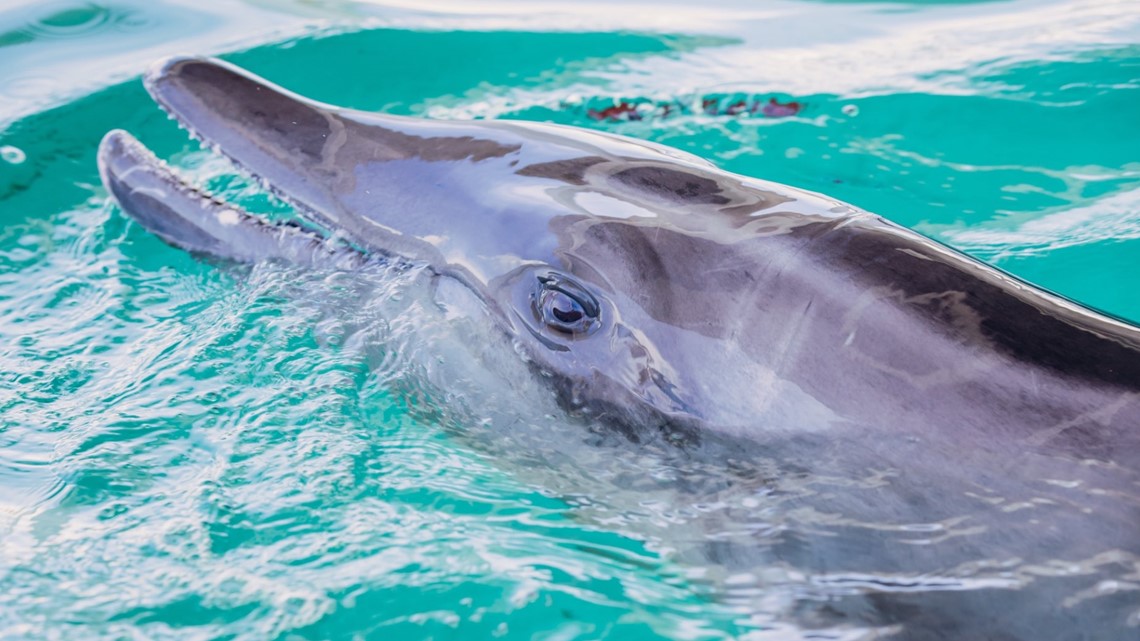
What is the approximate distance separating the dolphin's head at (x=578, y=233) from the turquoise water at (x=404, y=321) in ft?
0.76

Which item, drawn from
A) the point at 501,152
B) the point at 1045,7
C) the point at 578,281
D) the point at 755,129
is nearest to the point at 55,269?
the point at 501,152

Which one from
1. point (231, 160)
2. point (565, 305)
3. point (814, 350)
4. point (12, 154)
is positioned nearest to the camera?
point (814, 350)

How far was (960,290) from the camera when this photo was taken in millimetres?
3270

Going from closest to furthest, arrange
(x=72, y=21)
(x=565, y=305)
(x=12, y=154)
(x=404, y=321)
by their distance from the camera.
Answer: (x=565, y=305), (x=404, y=321), (x=12, y=154), (x=72, y=21)

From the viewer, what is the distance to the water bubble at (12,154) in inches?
290

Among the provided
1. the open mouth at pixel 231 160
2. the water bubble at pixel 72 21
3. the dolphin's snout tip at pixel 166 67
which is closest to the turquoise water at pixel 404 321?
the water bubble at pixel 72 21

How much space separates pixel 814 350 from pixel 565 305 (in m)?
0.82

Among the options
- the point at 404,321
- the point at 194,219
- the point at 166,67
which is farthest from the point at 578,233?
the point at 166,67

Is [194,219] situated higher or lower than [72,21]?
lower

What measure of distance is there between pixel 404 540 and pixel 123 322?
2.43m

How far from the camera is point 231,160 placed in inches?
175

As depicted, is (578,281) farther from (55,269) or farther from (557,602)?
(55,269)

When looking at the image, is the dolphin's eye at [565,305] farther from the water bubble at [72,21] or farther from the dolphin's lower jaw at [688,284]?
the water bubble at [72,21]

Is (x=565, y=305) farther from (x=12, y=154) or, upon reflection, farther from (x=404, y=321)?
(x=12, y=154)
